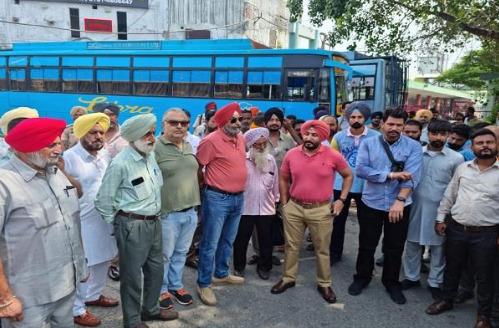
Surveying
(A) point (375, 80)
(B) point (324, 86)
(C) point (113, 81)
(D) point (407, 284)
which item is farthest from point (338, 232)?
(A) point (375, 80)

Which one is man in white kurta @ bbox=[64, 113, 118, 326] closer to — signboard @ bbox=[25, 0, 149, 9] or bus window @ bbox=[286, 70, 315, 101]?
bus window @ bbox=[286, 70, 315, 101]

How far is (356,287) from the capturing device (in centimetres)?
390

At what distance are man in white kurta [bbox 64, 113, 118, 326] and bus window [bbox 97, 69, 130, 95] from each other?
9.71 m

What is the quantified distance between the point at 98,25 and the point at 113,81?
20.4 m

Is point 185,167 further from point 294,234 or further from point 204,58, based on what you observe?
point 204,58

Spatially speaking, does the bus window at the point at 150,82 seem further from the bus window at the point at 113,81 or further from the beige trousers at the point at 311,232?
the beige trousers at the point at 311,232

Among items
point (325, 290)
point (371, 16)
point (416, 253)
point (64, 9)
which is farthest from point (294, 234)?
point (64, 9)

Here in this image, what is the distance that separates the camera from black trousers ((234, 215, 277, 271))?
410 centimetres

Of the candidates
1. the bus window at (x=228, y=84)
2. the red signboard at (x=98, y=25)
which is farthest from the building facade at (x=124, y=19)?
the bus window at (x=228, y=84)

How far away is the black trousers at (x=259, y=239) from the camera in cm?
410

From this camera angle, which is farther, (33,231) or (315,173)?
(315,173)

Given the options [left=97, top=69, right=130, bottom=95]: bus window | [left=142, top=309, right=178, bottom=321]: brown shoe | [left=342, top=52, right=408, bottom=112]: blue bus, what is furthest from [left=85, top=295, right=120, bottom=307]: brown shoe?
[left=342, top=52, right=408, bottom=112]: blue bus

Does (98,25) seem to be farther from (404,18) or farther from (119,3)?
(404,18)

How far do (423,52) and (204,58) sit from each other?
235 inches
